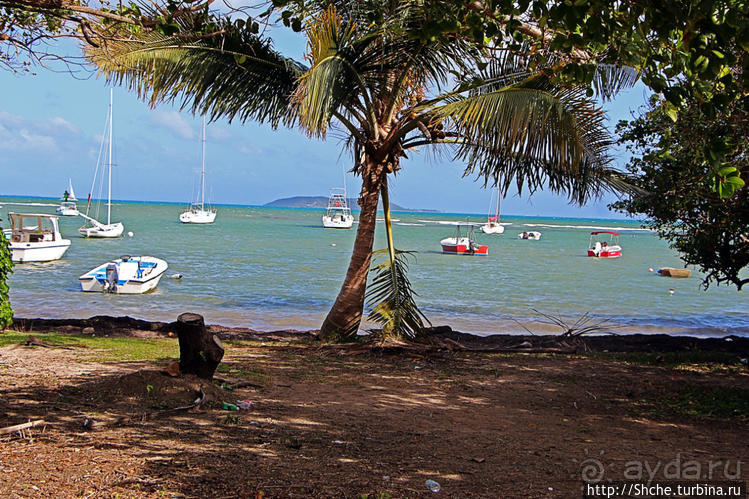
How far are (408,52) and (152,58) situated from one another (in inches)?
127

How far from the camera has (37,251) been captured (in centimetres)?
2556

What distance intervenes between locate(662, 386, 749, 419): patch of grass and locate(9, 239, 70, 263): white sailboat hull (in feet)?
81.6

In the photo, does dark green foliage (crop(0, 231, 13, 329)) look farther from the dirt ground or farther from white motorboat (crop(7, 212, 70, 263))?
white motorboat (crop(7, 212, 70, 263))

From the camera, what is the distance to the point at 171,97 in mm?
8258

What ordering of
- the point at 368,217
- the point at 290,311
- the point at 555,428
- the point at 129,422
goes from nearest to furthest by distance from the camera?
1. the point at 129,422
2. the point at 555,428
3. the point at 368,217
4. the point at 290,311

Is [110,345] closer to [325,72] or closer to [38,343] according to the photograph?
[38,343]

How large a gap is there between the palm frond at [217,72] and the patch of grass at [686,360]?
5869 mm

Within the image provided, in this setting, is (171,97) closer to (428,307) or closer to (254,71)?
(254,71)

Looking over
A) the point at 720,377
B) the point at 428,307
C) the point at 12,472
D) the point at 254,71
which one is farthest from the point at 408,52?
the point at 428,307

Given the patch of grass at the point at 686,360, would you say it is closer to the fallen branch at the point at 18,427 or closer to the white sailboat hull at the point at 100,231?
the fallen branch at the point at 18,427

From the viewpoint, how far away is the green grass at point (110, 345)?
7.80m

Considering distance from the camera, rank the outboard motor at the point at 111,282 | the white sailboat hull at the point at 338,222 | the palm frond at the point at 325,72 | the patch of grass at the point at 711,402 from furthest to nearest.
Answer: the white sailboat hull at the point at 338,222 → the outboard motor at the point at 111,282 → the palm frond at the point at 325,72 → the patch of grass at the point at 711,402

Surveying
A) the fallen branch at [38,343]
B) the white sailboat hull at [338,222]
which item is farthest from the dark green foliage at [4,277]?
the white sailboat hull at [338,222]

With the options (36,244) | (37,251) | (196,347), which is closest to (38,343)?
(196,347)
